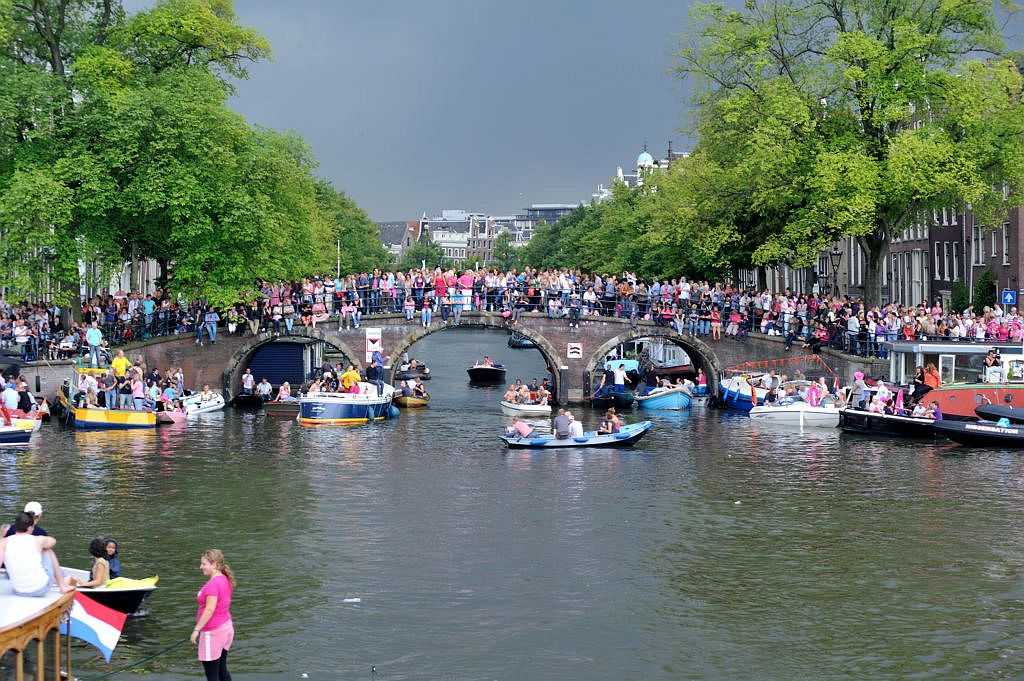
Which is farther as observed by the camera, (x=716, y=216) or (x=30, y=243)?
(x=716, y=216)

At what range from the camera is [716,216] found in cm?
5931

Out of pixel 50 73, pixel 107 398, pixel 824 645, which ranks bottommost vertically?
pixel 824 645

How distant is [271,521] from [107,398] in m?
19.1

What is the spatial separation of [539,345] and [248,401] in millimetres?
12569

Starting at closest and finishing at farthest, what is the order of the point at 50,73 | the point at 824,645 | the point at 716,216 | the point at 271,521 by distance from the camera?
1. the point at 824,645
2. the point at 271,521
3. the point at 50,73
4. the point at 716,216

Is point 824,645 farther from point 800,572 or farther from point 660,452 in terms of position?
point 660,452

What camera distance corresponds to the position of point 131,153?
48.7 metres

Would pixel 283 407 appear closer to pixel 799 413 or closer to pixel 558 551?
pixel 799 413

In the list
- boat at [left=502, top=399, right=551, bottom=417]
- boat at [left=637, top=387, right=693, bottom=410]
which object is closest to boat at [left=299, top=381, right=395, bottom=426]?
boat at [left=502, top=399, right=551, bottom=417]

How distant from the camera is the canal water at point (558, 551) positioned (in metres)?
19.2

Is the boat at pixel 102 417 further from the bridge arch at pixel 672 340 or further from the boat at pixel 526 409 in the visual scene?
the bridge arch at pixel 672 340

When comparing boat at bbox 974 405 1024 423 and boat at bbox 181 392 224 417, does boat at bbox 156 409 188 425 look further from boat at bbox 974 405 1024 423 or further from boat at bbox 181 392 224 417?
boat at bbox 974 405 1024 423

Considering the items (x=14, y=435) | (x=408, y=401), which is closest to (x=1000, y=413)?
(x=408, y=401)

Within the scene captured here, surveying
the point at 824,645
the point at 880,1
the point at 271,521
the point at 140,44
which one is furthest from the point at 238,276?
the point at 824,645
